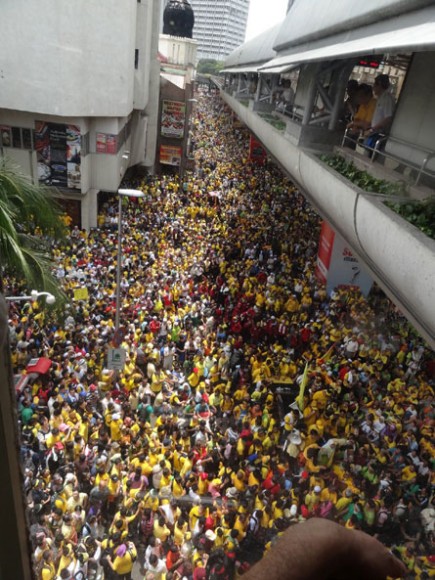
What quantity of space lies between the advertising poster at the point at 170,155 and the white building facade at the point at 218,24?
11918 cm

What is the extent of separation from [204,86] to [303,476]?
9594 centimetres

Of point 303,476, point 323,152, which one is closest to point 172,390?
point 303,476

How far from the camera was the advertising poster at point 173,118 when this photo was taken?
2798 centimetres

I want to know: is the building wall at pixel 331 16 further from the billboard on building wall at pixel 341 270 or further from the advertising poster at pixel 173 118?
the advertising poster at pixel 173 118

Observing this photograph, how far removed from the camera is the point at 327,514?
7215 millimetres

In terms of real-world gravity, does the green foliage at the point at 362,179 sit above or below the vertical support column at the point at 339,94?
below

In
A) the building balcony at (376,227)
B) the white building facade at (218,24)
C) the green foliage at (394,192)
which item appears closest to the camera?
the building balcony at (376,227)

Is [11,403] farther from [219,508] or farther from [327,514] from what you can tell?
[327,514]

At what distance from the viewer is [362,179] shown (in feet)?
22.8

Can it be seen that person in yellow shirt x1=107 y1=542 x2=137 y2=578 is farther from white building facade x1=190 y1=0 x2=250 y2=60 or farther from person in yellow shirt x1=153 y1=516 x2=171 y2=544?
white building facade x1=190 y1=0 x2=250 y2=60

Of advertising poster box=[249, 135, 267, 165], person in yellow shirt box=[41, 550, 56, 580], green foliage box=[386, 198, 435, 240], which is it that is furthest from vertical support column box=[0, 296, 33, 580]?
advertising poster box=[249, 135, 267, 165]

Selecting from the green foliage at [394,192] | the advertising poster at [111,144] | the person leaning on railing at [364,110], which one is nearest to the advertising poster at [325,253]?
the person leaning on railing at [364,110]

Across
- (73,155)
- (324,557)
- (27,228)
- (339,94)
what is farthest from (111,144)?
(324,557)

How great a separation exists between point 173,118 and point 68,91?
12171mm
